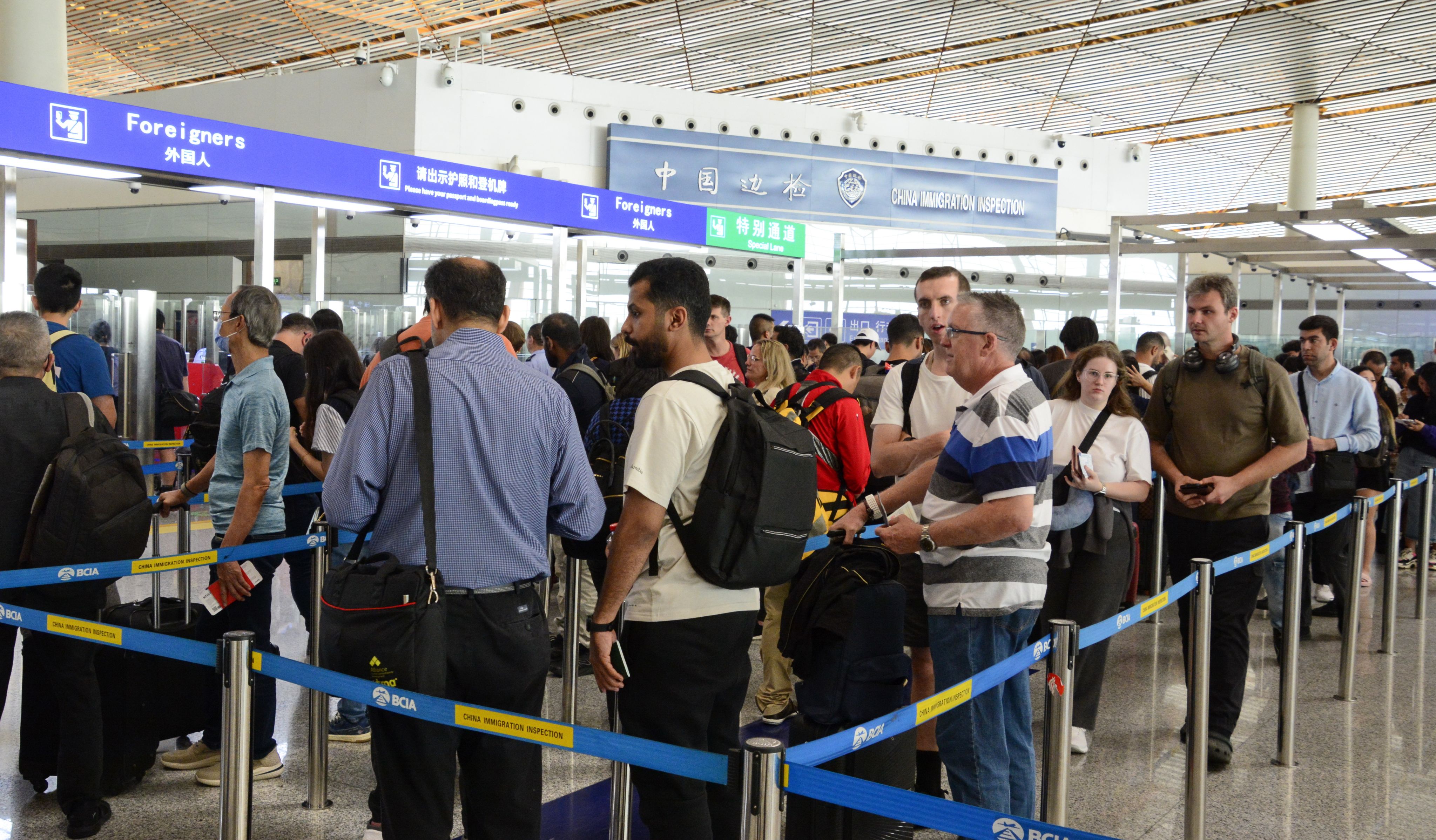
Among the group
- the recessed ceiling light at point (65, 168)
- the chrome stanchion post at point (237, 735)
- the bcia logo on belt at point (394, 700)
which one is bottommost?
the chrome stanchion post at point (237, 735)

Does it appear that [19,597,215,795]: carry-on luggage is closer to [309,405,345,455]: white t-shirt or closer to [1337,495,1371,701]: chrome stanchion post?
[309,405,345,455]: white t-shirt

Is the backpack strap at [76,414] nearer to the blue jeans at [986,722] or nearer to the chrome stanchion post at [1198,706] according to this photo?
the blue jeans at [986,722]

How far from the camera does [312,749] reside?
3701 millimetres

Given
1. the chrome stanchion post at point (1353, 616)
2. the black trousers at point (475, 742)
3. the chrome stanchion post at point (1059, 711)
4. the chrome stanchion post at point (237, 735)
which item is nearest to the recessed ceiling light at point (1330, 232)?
the chrome stanchion post at point (1353, 616)

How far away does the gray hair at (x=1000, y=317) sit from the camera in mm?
2994

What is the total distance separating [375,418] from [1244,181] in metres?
27.5

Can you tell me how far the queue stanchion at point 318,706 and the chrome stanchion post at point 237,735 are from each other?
70cm

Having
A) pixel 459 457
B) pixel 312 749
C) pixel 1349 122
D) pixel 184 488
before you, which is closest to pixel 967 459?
pixel 459 457

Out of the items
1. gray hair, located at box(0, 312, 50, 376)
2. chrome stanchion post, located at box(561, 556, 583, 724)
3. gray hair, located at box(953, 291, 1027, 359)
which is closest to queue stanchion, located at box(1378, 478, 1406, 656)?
gray hair, located at box(953, 291, 1027, 359)

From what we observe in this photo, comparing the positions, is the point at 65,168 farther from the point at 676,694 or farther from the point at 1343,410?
the point at 1343,410

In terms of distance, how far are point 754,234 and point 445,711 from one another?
1260 centimetres

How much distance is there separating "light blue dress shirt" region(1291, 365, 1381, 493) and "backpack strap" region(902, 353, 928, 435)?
3.29 m

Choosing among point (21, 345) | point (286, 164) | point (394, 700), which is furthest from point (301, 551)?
point (286, 164)

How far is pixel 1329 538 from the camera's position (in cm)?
646
